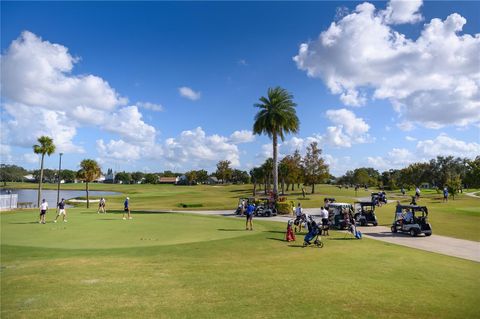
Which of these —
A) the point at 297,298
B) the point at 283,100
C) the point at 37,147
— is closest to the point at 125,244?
the point at 297,298

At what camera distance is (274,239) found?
817 inches

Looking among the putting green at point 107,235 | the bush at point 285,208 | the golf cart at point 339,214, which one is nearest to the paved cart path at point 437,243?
the golf cart at point 339,214

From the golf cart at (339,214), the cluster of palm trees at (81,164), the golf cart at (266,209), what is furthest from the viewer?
the cluster of palm trees at (81,164)

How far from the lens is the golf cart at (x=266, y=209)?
36.8 metres

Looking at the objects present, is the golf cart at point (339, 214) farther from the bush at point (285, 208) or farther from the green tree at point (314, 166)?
the green tree at point (314, 166)

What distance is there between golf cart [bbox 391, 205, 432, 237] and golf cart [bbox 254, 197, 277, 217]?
14031mm

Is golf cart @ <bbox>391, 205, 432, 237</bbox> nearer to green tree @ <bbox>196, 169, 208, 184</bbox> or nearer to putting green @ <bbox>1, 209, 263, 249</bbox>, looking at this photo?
putting green @ <bbox>1, 209, 263, 249</bbox>

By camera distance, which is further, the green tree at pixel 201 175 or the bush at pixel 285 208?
the green tree at pixel 201 175

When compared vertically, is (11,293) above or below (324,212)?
below

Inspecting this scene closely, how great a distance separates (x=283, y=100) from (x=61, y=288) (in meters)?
41.3

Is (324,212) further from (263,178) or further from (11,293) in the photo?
(263,178)

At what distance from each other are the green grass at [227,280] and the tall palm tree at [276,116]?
1151 inches

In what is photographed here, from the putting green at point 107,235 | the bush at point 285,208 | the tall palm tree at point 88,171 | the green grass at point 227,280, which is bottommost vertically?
the putting green at point 107,235

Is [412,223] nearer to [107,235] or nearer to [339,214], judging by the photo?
[339,214]
